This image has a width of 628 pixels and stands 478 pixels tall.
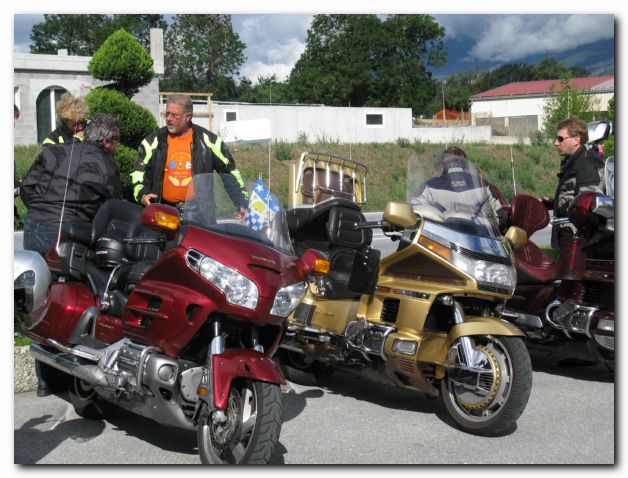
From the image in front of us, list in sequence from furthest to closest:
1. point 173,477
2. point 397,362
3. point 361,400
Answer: point 361,400 → point 397,362 → point 173,477

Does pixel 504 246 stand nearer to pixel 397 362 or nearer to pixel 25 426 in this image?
pixel 397 362

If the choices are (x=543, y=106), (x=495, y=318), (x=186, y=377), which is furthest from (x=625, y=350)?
(x=543, y=106)

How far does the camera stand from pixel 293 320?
5969mm

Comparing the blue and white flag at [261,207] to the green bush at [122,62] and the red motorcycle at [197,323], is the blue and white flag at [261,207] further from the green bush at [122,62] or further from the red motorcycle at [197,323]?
the green bush at [122,62]

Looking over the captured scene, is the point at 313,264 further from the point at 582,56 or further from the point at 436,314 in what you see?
the point at 582,56

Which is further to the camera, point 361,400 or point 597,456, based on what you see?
point 361,400

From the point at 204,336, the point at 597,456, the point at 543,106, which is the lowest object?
the point at 597,456

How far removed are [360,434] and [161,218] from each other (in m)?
1.81

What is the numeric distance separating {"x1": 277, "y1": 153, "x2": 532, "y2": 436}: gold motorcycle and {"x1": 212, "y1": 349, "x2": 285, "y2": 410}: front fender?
1.35 meters

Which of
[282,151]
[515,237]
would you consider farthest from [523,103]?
[515,237]

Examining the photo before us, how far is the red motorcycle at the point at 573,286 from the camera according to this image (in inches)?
229

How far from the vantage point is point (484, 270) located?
4.90m

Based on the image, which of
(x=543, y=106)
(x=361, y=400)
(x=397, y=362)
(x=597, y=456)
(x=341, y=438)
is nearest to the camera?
(x=597, y=456)

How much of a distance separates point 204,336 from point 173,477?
2.21 ft
